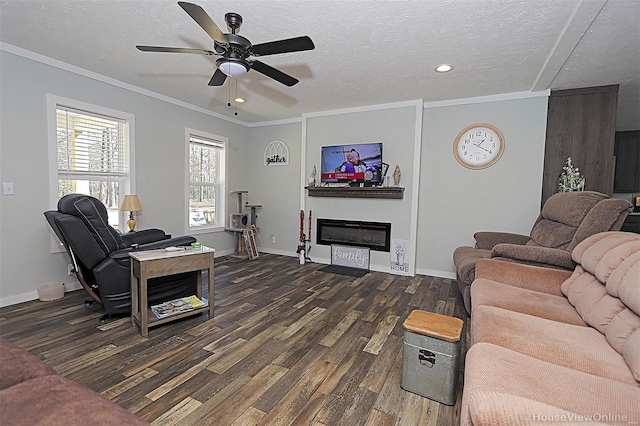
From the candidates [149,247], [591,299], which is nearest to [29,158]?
[149,247]

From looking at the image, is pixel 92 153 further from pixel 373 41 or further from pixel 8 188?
pixel 373 41

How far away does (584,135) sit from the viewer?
11.8ft

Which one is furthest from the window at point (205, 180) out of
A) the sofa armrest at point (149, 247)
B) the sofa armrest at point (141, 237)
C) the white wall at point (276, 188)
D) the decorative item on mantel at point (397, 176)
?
the decorative item on mantel at point (397, 176)

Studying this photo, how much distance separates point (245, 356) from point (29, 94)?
3357mm

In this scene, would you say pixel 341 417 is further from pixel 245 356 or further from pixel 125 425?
pixel 125 425

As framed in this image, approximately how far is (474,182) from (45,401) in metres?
4.51

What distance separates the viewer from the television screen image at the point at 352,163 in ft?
15.0

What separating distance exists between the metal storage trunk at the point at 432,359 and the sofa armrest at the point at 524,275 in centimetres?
80

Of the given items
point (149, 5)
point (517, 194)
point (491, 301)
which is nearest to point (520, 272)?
point (491, 301)

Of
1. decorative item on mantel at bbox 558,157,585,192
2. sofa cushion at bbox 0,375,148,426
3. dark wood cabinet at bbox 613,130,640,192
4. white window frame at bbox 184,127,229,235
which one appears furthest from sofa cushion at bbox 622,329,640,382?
dark wood cabinet at bbox 613,130,640,192

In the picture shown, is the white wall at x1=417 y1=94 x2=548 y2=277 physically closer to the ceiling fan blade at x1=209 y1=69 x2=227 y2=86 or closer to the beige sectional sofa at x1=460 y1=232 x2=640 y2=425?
the beige sectional sofa at x1=460 y1=232 x2=640 y2=425

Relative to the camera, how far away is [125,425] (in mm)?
857

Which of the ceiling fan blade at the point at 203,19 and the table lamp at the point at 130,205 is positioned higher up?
the ceiling fan blade at the point at 203,19

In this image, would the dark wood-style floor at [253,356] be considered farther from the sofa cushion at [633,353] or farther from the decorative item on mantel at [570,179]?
the decorative item on mantel at [570,179]
